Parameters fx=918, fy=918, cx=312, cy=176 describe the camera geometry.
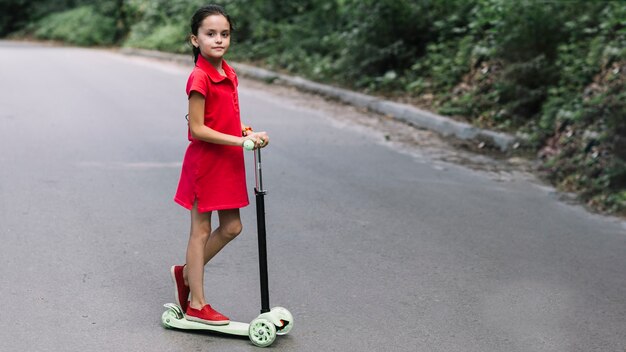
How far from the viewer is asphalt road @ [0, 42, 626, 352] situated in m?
4.64

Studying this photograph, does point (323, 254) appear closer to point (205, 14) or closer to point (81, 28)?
point (205, 14)

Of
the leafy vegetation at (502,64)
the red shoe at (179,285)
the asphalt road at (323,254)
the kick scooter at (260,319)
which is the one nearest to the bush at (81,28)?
the leafy vegetation at (502,64)

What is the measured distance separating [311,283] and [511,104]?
660 cm

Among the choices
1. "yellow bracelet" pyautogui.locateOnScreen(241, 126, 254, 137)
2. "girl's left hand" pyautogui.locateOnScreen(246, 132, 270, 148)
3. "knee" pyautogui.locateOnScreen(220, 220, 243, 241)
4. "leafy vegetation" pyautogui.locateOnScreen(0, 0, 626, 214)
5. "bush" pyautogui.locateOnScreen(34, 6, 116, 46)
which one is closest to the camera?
"girl's left hand" pyautogui.locateOnScreen(246, 132, 270, 148)

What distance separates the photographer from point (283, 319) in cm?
443

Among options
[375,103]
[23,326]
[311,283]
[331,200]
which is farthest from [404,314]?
[375,103]

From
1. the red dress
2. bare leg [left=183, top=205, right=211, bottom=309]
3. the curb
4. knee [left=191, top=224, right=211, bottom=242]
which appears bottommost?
the curb

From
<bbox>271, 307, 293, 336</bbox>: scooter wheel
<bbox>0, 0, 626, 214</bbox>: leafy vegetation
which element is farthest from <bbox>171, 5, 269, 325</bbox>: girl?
<bbox>0, 0, 626, 214</bbox>: leafy vegetation

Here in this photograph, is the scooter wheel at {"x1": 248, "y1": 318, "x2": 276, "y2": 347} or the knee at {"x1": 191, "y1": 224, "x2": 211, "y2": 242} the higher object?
the knee at {"x1": 191, "y1": 224, "x2": 211, "y2": 242}

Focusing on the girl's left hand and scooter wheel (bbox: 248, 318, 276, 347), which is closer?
the girl's left hand

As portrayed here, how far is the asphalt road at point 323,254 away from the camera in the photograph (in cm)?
464

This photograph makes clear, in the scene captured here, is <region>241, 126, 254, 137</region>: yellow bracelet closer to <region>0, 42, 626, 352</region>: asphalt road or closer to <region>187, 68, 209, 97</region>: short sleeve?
<region>187, 68, 209, 97</region>: short sleeve

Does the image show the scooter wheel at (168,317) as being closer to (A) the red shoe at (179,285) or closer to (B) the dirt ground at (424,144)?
(A) the red shoe at (179,285)

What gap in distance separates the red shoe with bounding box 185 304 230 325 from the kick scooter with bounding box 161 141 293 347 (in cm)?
2
